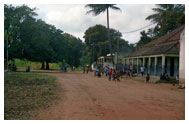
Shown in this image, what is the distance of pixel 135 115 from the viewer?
5926mm

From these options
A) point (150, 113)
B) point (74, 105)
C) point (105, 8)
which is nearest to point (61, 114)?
point (74, 105)

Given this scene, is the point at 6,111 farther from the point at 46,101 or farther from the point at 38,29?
the point at 38,29

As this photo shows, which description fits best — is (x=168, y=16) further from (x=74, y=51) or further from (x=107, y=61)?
(x=74, y=51)

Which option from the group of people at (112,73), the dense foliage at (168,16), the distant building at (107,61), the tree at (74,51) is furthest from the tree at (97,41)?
the group of people at (112,73)

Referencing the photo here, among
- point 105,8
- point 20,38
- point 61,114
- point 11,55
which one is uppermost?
point 105,8

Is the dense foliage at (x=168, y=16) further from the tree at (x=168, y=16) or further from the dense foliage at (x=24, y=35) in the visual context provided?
the dense foliage at (x=24, y=35)

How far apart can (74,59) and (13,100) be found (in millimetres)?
45958

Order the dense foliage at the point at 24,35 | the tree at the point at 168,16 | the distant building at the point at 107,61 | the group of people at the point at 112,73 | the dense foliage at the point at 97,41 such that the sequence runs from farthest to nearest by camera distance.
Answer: the dense foliage at the point at 97,41 → the distant building at the point at 107,61 → the tree at the point at 168,16 → the dense foliage at the point at 24,35 → the group of people at the point at 112,73

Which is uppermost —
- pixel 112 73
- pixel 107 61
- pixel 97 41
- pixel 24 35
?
pixel 97 41

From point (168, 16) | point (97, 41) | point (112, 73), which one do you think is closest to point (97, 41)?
point (97, 41)

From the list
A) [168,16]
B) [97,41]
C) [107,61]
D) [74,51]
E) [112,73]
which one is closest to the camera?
[112,73]

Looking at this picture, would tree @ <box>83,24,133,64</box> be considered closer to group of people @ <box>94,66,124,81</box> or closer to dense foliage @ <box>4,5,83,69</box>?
dense foliage @ <box>4,5,83,69</box>

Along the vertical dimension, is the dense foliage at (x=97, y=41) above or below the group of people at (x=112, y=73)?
above

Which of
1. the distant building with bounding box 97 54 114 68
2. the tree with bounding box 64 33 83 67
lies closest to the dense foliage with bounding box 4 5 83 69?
the distant building with bounding box 97 54 114 68
